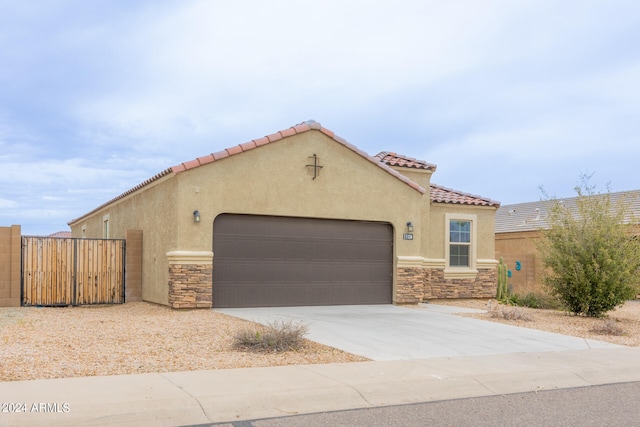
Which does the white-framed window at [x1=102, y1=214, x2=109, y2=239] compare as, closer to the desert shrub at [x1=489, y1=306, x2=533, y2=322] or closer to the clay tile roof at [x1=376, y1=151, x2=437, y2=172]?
the clay tile roof at [x1=376, y1=151, x2=437, y2=172]

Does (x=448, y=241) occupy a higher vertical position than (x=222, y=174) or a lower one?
lower

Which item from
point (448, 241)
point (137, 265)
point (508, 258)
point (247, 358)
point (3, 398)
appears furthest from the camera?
point (508, 258)

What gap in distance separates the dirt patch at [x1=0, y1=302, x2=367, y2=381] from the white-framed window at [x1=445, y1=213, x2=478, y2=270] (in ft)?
34.4

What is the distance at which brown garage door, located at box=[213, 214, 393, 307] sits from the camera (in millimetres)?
17234

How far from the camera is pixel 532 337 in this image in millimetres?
13242

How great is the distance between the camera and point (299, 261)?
714 inches

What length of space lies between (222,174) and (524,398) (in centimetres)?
1071

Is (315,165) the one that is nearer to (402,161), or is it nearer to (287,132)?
(287,132)

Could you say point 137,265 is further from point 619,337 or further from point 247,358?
point 619,337

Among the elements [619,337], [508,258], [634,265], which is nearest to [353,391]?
[619,337]

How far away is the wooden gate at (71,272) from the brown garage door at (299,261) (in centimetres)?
420

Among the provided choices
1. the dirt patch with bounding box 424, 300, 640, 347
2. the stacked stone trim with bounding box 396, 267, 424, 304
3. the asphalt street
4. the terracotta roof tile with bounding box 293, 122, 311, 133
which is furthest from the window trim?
the asphalt street

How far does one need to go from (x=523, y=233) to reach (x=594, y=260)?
54.7 ft

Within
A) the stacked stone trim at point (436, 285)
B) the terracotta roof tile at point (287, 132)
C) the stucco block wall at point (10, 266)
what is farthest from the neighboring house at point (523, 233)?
the stucco block wall at point (10, 266)
